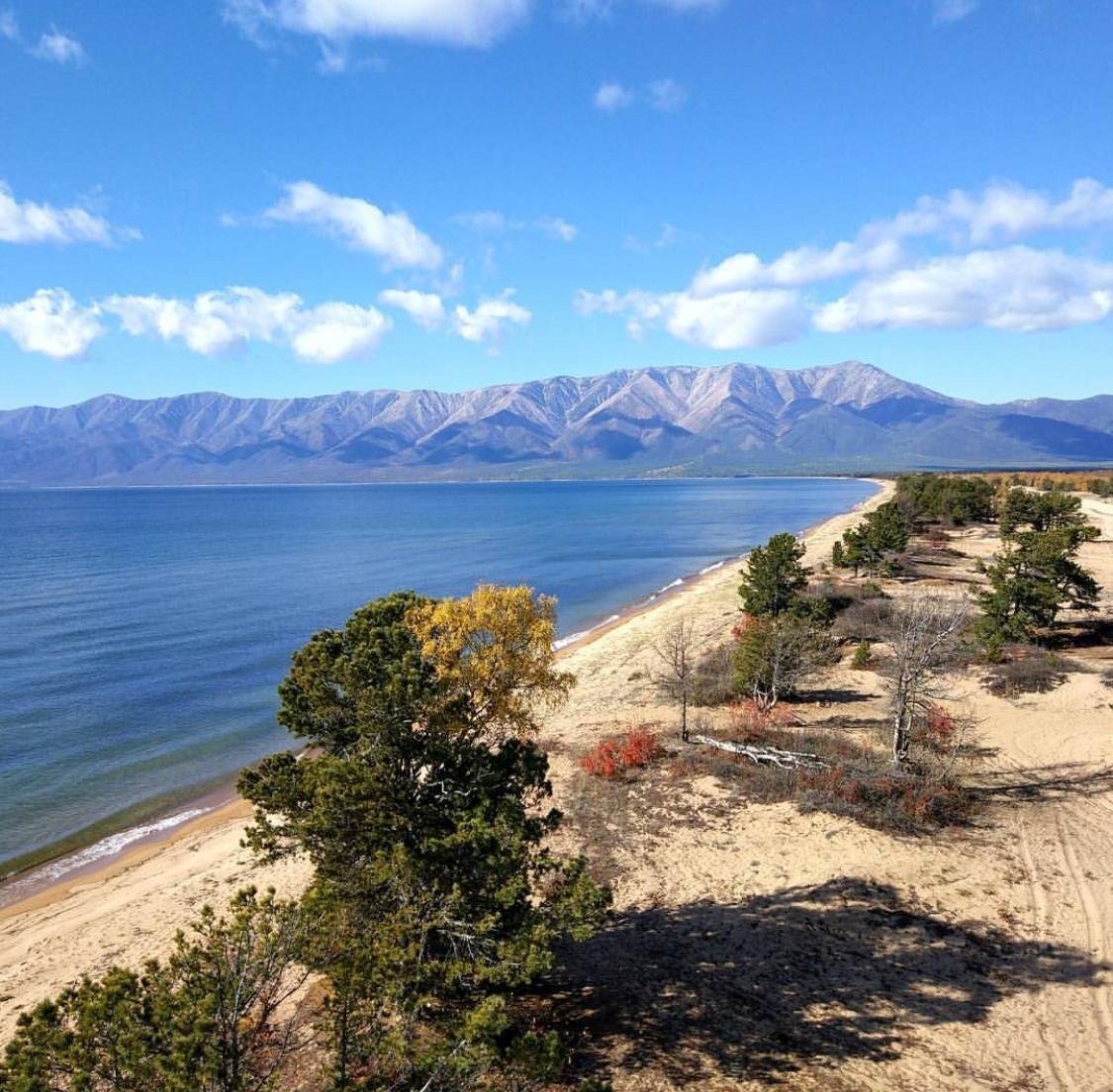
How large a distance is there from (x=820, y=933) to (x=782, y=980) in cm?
219

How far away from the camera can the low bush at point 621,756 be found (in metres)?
27.6

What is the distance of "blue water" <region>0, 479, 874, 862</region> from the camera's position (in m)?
34.9

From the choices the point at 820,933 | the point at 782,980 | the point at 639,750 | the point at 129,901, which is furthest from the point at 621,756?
the point at 129,901

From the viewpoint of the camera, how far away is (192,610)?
235 feet

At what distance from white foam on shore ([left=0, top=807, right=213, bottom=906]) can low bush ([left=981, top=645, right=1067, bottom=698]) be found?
36902 mm

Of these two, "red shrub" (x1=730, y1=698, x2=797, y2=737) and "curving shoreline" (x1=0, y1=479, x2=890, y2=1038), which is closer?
"curving shoreline" (x1=0, y1=479, x2=890, y2=1038)

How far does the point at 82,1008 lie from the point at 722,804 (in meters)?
20.3

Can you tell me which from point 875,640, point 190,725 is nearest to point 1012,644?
point 875,640

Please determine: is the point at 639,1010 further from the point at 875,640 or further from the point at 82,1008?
the point at 875,640

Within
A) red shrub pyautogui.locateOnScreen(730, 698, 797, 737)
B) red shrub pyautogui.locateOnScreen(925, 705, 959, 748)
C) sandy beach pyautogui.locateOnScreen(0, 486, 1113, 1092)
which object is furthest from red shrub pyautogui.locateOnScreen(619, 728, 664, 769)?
red shrub pyautogui.locateOnScreen(925, 705, 959, 748)

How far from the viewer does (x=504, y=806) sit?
1338cm

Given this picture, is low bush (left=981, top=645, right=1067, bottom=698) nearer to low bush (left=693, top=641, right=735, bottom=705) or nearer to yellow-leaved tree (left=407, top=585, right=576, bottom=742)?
low bush (left=693, top=641, right=735, bottom=705)

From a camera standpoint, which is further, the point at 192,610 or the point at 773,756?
the point at 192,610

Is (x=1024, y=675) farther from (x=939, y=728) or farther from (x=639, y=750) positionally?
(x=639, y=750)
